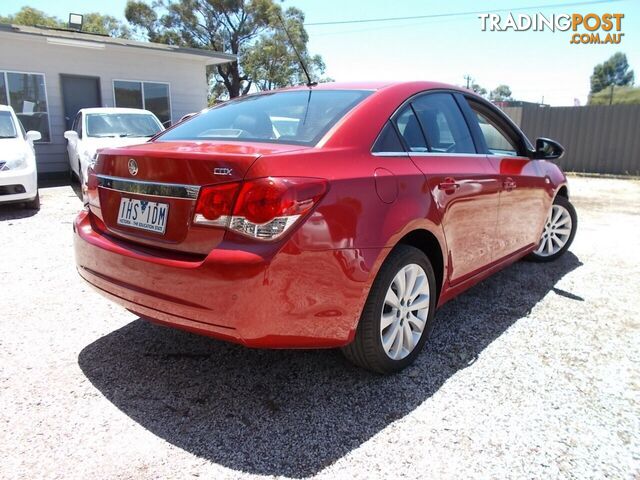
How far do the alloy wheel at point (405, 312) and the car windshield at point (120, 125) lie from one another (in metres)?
7.70

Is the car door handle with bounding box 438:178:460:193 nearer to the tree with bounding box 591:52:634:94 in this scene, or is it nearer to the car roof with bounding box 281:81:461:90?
the car roof with bounding box 281:81:461:90

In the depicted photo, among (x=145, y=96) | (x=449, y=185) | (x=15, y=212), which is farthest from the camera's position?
(x=145, y=96)

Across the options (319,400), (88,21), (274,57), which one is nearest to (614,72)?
(274,57)

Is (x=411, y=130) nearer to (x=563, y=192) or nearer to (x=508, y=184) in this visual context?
(x=508, y=184)

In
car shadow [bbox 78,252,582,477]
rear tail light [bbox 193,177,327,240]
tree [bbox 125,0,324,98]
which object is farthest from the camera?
tree [bbox 125,0,324,98]

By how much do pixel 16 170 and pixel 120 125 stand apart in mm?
2563

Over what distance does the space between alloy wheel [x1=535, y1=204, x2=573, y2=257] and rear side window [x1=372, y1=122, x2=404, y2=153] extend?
298 cm

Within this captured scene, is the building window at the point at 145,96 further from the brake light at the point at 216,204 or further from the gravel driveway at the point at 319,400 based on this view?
the brake light at the point at 216,204

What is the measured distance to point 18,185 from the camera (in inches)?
279

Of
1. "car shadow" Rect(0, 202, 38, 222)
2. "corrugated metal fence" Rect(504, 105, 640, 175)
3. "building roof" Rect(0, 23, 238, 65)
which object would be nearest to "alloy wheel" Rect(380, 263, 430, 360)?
"car shadow" Rect(0, 202, 38, 222)

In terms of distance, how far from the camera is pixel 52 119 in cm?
1180

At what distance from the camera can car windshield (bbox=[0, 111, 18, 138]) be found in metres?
7.75

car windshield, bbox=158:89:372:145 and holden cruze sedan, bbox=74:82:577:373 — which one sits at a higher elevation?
car windshield, bbox=158:89:372:145

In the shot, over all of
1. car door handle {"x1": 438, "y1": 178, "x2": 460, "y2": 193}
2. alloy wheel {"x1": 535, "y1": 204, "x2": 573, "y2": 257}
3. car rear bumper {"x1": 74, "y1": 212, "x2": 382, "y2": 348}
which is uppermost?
car door handle {"x1": 438, "y1": 178, "x2": 460, "y2": 193}
